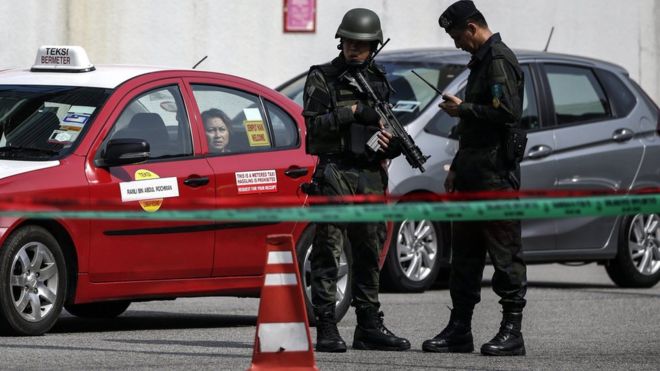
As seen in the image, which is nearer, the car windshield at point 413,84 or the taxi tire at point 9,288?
the taxi tire at point 9,288

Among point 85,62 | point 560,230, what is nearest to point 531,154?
point 560,230

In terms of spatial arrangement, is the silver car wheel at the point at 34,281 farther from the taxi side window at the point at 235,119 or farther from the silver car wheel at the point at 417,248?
the silver car wheel at the point at 417,248

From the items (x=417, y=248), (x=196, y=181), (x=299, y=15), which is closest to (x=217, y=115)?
(x=196, y=181)

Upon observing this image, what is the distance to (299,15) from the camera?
19344 millimetres

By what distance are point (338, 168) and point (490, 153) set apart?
2.66 ft

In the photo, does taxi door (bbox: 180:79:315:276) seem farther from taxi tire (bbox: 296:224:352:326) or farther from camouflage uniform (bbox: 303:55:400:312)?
camouflage uniform (bbox: 303:55:400:312)

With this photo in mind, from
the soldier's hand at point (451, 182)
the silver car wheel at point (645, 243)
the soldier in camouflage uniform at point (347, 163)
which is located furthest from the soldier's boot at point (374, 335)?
the silver car wheel at point (645, 243)

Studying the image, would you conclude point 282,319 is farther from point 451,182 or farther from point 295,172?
point 295,172

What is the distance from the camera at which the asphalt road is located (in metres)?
8.39

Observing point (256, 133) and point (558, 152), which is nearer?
point (256, 133)

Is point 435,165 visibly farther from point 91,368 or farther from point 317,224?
point 91,368

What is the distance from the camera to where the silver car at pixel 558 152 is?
12906mm

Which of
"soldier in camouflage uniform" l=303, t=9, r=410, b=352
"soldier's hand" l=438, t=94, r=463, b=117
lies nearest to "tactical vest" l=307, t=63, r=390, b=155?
"soldier in camouflage uniform" l=303, t=9, r=410, b=352

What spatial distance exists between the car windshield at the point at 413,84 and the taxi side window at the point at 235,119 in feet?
8.23
